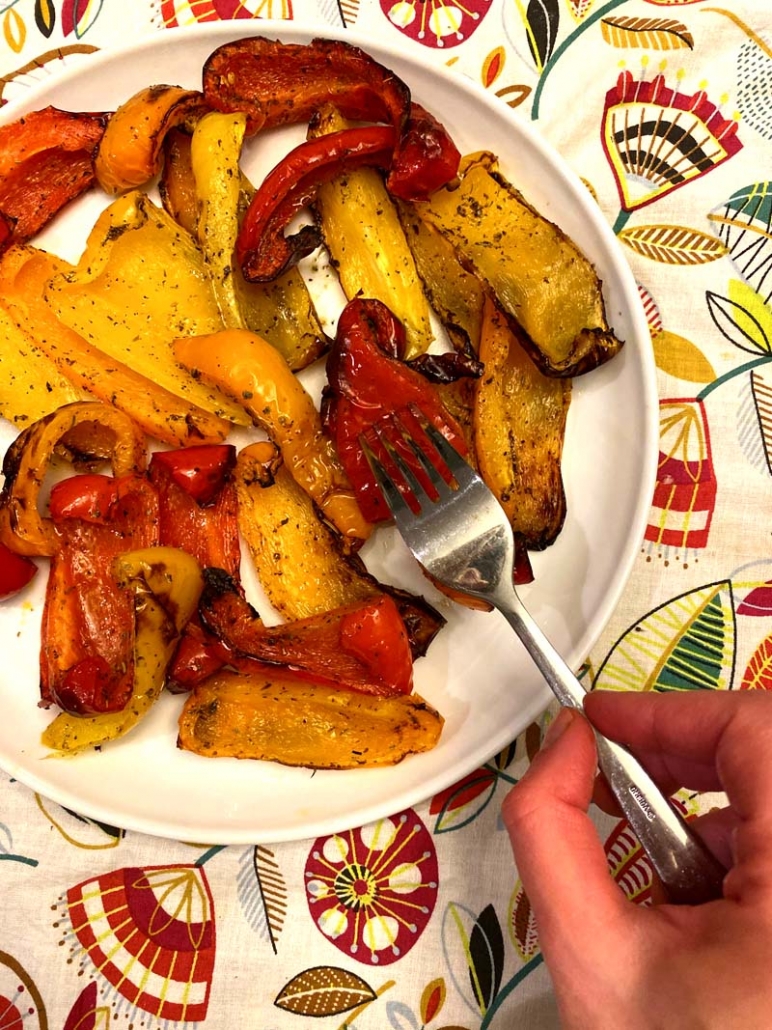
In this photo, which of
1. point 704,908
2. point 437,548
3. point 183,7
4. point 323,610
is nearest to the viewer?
point 704,908

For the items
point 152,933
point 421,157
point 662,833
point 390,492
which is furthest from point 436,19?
point 152,933

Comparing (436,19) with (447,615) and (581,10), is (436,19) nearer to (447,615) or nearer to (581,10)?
(581,10)

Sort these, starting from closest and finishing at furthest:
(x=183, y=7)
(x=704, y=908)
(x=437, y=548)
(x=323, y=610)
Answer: (x=704, y=908)
(x=437, y=548)
(x=323, y=610)
(x=183, y=7)

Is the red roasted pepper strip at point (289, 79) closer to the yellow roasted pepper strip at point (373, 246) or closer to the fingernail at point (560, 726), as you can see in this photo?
the yellow roasted pepper strip at point (373, 246)

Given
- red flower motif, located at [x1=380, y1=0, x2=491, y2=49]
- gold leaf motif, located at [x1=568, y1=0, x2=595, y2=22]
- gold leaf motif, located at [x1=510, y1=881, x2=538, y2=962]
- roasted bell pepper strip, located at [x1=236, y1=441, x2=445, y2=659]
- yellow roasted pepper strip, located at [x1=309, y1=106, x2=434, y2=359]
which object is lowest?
gold leaf motif, located at [x1=510, y1=881, x2=538, y2=962]

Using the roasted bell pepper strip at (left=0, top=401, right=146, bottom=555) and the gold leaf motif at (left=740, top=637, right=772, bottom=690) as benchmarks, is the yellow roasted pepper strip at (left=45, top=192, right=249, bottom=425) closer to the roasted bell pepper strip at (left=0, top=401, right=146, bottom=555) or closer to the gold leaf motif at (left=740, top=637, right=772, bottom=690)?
the roasted bell pepper strip at (left=0, top=401, right=146, bottom=555)

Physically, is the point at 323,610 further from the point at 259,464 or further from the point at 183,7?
the point at 183,7

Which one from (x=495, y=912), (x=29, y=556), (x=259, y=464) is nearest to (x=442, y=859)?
(x=495, y=912)

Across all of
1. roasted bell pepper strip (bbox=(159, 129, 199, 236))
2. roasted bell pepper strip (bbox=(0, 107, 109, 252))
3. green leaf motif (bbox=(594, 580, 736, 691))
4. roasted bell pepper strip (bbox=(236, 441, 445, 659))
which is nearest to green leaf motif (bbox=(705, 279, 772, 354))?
green leaf motif (bbox=(594, 580, 736, 691))
